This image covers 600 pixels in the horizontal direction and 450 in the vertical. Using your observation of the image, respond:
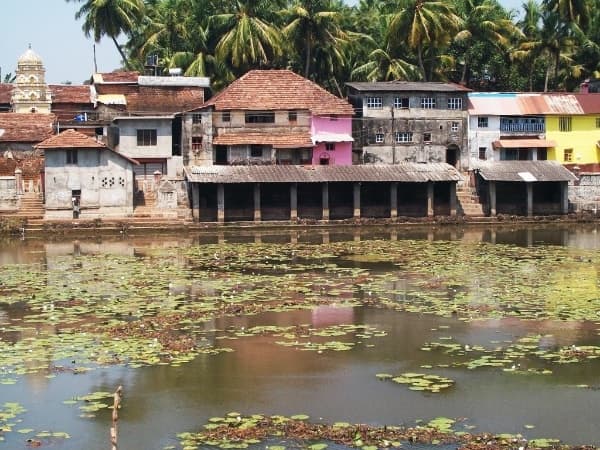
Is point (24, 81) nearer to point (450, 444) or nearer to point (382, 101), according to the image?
point (382, 101)

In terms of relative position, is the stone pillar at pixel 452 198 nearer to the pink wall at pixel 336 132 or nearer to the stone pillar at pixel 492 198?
the stone pillar at pixel 492 198

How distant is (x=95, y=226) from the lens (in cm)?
4650

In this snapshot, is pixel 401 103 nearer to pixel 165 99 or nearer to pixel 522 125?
pixel 522 125

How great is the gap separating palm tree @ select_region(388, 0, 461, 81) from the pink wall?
6.92m

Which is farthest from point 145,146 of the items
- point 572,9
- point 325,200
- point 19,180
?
point 572,9

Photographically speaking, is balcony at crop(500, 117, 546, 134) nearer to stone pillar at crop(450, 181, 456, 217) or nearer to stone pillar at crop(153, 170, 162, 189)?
stone pillar at crop(450, 181, 456, 217)

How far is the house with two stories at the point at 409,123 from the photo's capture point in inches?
2114

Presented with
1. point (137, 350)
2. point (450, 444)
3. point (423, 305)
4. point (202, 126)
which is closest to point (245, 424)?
point (450, 444)

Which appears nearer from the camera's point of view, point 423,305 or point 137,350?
point 137,350

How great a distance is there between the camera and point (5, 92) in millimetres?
59594

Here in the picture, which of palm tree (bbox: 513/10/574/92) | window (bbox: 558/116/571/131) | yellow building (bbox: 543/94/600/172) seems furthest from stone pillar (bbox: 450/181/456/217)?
palm tree (bbox: 513/10/574/92)

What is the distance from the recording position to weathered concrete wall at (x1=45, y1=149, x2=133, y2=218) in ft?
156

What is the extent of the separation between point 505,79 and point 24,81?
30528 millimetres

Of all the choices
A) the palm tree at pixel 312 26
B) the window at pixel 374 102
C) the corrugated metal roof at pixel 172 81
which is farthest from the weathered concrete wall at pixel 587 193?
the corrugated metal roof at pixel 172 81
